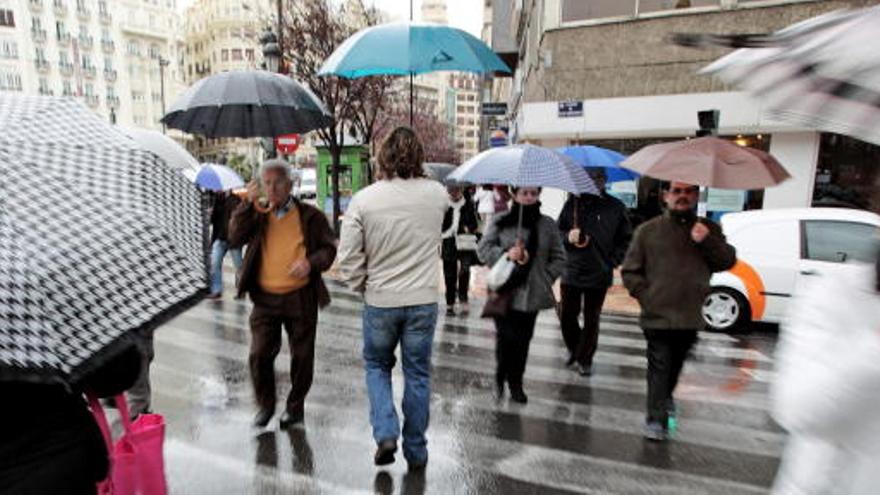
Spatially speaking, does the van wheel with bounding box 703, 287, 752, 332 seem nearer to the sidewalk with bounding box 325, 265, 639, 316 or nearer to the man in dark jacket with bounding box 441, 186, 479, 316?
the sidewalk with bounding box 325, 265, 639, 316

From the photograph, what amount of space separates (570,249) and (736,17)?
1014 centimetres

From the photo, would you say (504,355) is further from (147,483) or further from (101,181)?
(101,181)

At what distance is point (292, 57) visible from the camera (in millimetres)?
15789

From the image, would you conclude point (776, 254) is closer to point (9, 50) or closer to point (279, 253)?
point (279, 253)

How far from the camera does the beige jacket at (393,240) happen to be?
354 cm

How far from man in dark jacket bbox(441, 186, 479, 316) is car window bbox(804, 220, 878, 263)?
4.39m

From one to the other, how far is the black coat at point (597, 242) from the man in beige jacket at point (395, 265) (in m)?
2.29

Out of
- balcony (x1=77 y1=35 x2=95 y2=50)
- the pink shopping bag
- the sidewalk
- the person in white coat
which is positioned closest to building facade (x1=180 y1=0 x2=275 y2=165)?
balcony (x1=77 y1=35 x2=95 y2=50)

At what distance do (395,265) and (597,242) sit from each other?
2758 mm

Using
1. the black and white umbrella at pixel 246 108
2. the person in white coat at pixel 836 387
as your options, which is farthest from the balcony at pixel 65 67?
the person in white coat at pixel 836 387

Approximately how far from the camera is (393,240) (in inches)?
140

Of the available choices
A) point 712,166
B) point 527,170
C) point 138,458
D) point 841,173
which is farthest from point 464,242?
point 841,173

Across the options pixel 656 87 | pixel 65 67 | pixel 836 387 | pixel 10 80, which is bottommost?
pixel 836 387

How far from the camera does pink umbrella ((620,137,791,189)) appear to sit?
402 cm
